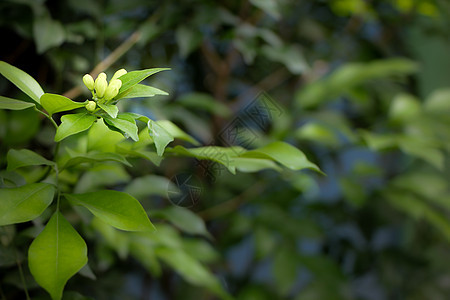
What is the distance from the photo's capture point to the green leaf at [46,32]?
0.63 metres

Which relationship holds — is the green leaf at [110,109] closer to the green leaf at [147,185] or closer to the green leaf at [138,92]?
the green leaf at [138,92]

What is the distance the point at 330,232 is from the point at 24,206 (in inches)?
35.4

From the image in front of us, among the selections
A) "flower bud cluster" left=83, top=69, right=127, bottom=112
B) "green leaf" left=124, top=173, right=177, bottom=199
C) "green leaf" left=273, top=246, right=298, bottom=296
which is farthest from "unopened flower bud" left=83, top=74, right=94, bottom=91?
"green leaf" left=273, top=246, right=298, bottom=296

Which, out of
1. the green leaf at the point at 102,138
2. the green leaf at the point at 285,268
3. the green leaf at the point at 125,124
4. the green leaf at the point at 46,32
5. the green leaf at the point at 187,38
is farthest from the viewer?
the green leaf at the point at 285,268

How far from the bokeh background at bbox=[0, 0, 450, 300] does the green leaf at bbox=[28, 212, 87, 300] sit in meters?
0.12

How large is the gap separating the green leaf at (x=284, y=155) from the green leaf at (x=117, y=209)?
0.11 metres

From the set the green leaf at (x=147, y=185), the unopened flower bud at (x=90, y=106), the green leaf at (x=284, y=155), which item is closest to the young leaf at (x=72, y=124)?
the unopened flower bud at (x=90, y=106)

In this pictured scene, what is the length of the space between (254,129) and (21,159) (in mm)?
352

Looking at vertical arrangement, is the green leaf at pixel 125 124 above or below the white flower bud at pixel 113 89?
below

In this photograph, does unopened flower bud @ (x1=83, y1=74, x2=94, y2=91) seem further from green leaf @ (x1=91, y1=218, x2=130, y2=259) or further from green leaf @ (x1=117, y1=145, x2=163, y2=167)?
green leaf @ (x1=91, y1=218, x2=130, y2=259)

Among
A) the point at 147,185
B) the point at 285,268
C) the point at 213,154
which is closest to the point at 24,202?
the point at 213,154

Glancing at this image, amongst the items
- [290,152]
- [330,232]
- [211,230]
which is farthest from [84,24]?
[330,232]

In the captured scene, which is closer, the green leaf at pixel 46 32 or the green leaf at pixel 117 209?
the green leaf at pixel 117 209

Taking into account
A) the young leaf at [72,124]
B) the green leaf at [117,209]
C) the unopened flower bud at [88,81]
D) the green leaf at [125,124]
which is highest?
the unopened flower bud at [88,81]
